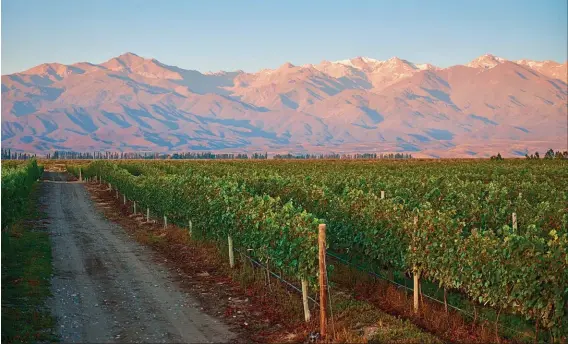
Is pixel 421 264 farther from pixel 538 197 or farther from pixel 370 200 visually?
pixel 538 197

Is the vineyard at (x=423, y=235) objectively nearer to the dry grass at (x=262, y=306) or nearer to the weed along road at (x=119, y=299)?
the dry grass at (x=262, y=306)

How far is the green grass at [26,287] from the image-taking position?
1702 centimetres

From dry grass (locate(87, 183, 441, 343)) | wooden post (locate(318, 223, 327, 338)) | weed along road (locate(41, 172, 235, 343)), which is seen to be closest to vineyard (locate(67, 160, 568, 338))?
wooden post (locate(318, 223, 327, 338))

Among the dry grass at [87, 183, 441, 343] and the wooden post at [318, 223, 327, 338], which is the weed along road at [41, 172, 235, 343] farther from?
the wooden post at [318, 223, 327, 338]

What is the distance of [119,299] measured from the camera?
21.0 meters

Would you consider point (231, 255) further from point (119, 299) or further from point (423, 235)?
point (423, 235)

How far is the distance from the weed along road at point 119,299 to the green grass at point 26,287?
40 cm

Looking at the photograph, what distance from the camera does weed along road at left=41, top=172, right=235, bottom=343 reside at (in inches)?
683

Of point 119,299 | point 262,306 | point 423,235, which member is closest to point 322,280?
point 423,235

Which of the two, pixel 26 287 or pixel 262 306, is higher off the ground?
pixel 26 287

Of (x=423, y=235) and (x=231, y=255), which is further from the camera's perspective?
(x=231, y=255)

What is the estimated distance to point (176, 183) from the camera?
35.9 metres

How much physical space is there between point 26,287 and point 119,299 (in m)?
3.37

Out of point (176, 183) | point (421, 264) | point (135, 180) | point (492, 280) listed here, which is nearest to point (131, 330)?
point (421, 264)
